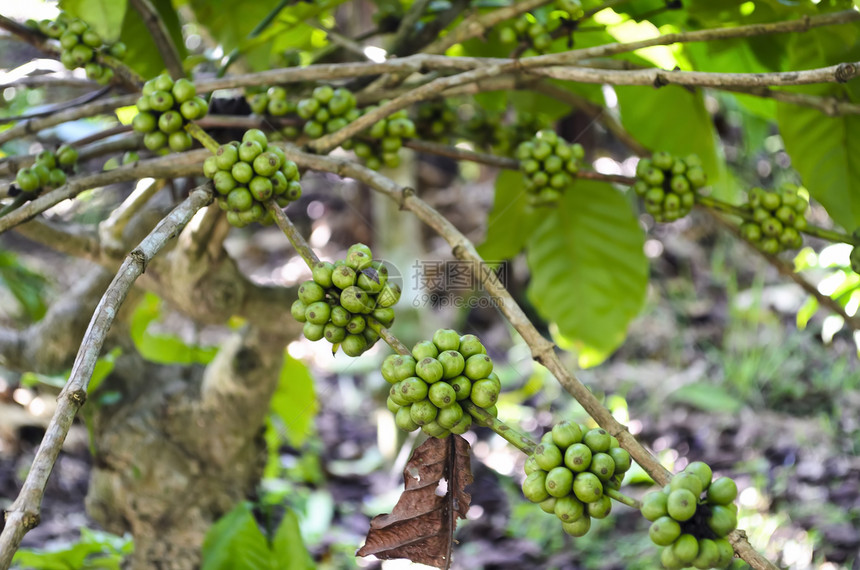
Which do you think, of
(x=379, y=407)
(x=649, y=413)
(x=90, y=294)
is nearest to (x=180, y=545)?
(x=90, y=294)

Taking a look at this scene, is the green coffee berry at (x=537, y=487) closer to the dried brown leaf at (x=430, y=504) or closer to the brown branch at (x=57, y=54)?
the dried brown leaf at (x=430, y=504)

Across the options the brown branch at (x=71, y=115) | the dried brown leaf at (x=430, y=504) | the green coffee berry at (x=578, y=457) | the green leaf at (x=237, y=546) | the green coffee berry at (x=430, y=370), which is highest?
the brown branch at (x=71, y=115)

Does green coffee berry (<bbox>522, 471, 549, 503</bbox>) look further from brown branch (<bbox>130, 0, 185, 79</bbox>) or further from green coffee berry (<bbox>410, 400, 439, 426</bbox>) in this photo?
brown branch (<bbox>130, 0, 185, 79</bbox>)

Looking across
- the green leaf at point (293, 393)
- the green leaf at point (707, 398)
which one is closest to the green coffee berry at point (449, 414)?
the green leaf at point (293, 393)

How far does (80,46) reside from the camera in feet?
3.68

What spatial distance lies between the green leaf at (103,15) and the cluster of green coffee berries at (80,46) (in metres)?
0.01

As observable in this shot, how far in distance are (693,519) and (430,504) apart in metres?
0.30

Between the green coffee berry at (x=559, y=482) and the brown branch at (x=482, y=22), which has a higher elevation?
the brown branch at (x=482, y=22)

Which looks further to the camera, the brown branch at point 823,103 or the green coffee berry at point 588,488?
the brown branch at point 823,103

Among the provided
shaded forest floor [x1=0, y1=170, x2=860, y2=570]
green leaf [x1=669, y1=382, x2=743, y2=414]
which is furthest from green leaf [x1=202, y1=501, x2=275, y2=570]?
green leaf [x1=669, y1=382, x2=743, y2=414]

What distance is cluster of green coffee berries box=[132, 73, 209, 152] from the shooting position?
983mm

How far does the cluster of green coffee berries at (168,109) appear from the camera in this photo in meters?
0.98

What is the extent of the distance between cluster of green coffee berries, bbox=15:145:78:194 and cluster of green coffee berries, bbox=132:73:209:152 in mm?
178

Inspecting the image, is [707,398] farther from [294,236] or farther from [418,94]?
[294,236]
